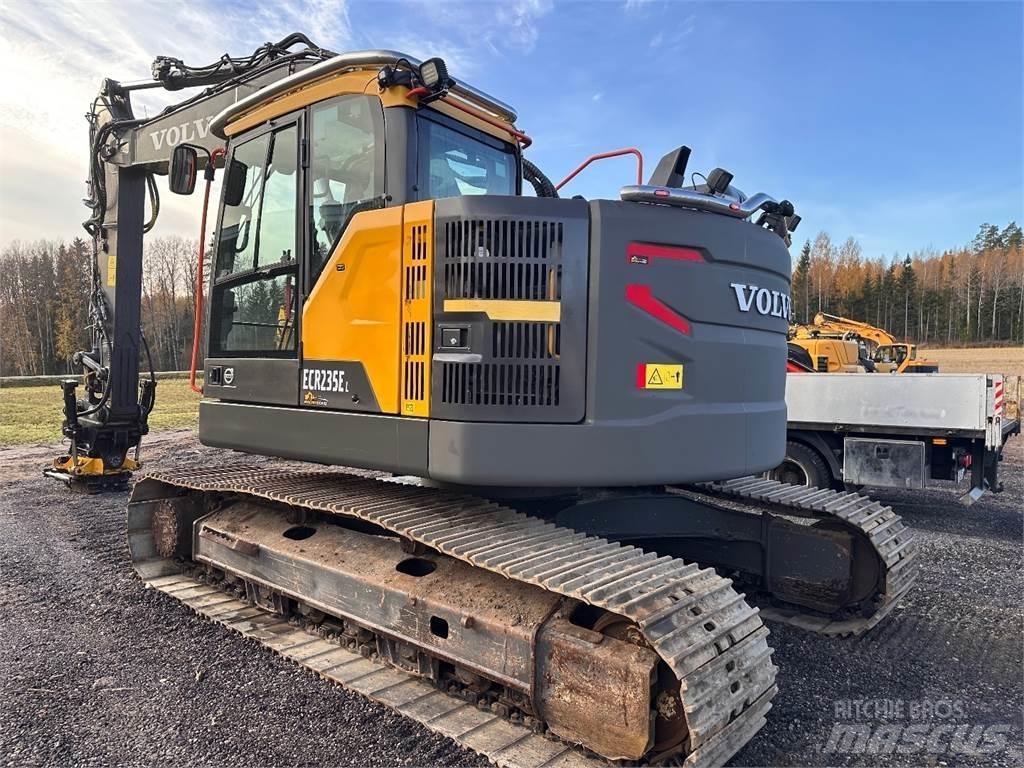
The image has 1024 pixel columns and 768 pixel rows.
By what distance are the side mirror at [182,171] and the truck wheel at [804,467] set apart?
6.87m

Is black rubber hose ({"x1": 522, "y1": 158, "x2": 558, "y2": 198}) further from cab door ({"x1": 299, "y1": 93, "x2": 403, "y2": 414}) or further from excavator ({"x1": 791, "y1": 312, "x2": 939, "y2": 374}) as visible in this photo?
excavator ({"x1": 791, "y1": 312, "x2": 939, "y2": 374})

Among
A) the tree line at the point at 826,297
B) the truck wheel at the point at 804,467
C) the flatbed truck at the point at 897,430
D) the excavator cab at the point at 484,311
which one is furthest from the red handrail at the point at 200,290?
the tree line at the point at 826,297

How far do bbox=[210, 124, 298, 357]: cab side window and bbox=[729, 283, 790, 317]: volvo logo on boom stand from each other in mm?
2445

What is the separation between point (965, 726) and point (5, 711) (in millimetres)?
4587

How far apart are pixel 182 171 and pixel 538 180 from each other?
2.32 m

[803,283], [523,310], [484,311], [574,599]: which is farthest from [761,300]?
[803,283]

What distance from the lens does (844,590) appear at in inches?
173

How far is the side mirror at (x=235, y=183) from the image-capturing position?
4438 mm

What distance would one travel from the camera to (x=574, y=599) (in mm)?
2934

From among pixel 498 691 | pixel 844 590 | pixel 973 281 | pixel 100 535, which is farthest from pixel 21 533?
pixel 973 281

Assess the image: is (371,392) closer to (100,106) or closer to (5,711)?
(5,711)

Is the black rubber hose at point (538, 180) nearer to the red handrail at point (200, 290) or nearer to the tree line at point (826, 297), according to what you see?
the red handrail at point (200, 290)

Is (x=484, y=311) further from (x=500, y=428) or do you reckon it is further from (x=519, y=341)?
(x=500, y=428)

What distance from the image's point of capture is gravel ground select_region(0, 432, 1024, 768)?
3.03 metres
